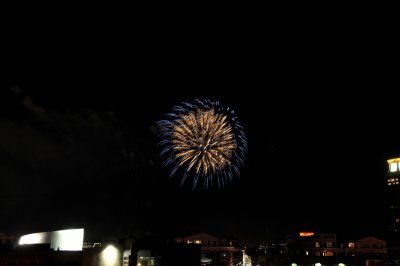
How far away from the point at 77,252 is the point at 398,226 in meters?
153

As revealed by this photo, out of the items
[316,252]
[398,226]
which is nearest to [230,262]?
[316,252]

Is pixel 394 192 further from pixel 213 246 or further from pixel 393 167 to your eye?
pixel 213 246

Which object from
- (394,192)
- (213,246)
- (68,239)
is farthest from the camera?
(394,192)

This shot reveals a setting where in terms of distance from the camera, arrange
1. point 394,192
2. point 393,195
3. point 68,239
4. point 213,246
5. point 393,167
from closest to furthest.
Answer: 1. point 68,239
2. point 213,246
3. point 393,195
4. point 394,192
5. point 393,167

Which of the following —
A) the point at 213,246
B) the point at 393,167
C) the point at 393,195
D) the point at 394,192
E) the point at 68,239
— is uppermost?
the point at 393,167

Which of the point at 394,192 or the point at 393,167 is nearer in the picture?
the point at 394,192

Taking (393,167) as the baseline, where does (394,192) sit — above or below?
below

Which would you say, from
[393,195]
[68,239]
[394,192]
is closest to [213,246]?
[68,239]

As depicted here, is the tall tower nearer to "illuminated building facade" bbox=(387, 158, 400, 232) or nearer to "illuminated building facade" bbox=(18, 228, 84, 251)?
"illuminated building facade" bbox=(387, 158, 400, 232)

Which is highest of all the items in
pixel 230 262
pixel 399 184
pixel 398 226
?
pixel 399 184

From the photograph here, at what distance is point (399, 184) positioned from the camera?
174750mm

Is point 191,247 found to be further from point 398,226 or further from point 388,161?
point 388,161

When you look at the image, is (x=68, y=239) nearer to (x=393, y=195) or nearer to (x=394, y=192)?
(x=393, y=195)

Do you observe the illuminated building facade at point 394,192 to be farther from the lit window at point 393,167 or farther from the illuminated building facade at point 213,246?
the illuminated building facade at point 213,246
